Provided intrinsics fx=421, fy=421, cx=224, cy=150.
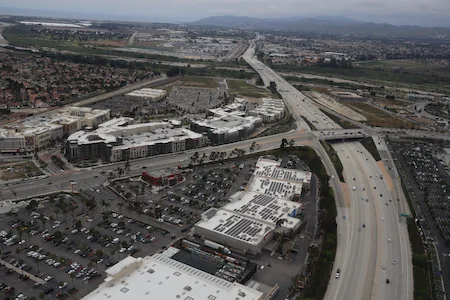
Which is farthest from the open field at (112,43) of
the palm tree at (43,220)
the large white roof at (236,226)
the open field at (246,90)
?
the large white roof at (236,226)

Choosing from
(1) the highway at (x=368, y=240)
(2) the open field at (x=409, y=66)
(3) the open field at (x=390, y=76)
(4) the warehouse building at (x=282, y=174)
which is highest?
(2) the open field at (x=409, y=66)

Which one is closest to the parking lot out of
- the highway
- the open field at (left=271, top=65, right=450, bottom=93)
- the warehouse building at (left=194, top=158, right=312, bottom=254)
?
the highway

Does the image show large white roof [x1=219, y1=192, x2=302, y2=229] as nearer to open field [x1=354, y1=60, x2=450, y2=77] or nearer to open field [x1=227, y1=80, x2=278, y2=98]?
open field [x1=227, y1=80, x2=278, y2=98]

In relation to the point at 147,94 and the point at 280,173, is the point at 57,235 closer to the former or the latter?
the point at 280,173

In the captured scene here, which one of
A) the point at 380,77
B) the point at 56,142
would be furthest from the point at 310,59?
the point at 56,142

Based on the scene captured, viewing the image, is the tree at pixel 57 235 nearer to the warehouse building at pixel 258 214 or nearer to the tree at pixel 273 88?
the warehouse building at pixel 258 214

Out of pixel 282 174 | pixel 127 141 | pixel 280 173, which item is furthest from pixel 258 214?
pixel 127 141
